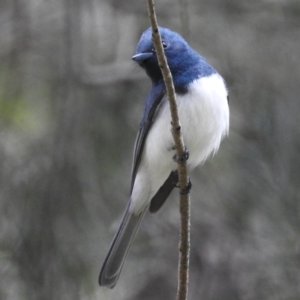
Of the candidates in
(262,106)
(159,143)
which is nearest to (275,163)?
(262,106)

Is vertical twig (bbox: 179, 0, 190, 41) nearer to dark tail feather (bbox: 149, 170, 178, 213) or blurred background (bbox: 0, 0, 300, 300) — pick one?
blurred background (bbox: 0, 0, 300, 300)

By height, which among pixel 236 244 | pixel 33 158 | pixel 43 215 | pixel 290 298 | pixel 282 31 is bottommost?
pixel 290 298

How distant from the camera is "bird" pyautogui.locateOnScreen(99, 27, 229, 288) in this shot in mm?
4172

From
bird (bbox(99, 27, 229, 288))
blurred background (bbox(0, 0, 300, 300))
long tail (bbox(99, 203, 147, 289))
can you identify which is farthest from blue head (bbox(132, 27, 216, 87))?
long tail (bbox(99, 203, 147, 289))

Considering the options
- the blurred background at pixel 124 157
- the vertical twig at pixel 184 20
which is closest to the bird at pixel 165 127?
the vertical twig at pixel 184 20

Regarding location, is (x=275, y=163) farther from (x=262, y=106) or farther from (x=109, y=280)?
(x=109, y=280)

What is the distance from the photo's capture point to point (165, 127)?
4.29 metres

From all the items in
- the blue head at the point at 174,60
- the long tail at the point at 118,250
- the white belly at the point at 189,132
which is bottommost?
the long tail at the point at 118,250

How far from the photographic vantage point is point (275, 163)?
5387mm

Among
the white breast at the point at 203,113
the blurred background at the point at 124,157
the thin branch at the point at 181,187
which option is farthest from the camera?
the blurred background at the point at 124,157

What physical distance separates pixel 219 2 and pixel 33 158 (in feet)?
6.62

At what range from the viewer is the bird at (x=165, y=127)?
13.7ft

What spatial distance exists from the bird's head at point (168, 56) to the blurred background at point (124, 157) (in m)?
0.62

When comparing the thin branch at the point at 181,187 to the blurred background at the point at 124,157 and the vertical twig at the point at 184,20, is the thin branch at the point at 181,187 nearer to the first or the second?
the blurred background at the point at 124,157
